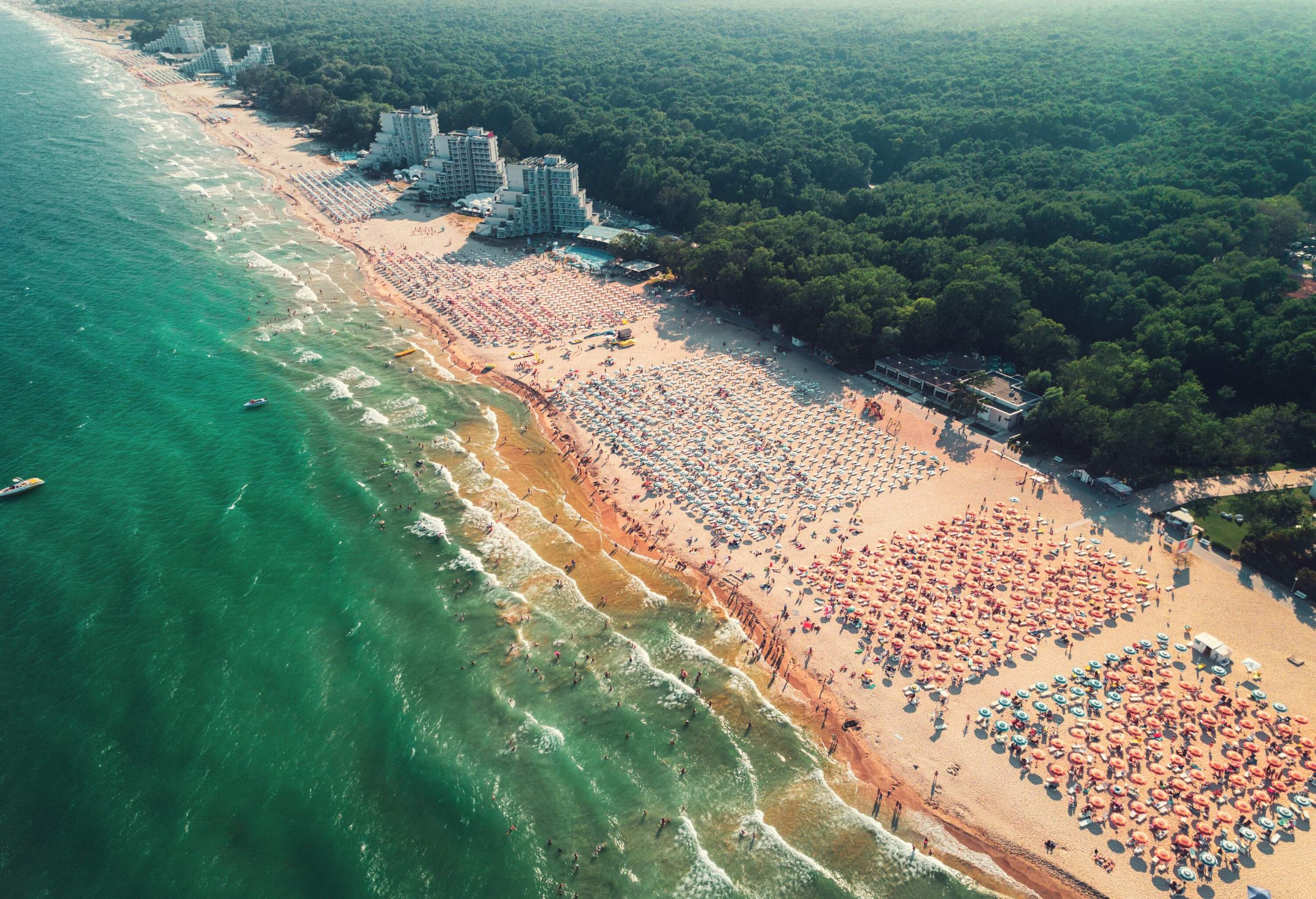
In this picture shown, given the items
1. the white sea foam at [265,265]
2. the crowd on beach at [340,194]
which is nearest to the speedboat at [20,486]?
the white sea foam at [265,265]

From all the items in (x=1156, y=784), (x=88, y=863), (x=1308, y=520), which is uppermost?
(x=1308, y=520)

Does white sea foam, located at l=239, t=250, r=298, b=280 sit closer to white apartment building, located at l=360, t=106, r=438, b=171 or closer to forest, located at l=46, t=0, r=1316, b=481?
white apartment building, located at l=360, t=106, r=438, b=171

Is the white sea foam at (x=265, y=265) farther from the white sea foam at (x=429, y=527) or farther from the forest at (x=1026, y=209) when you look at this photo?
the white sea foam at (x=429, y=527)

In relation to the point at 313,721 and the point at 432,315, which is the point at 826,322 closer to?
the point at 432,315

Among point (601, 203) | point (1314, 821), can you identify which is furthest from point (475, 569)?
point (601, 203)

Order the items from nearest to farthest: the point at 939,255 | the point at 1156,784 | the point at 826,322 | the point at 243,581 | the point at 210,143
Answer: the point at 1156,784, the point at 243,581, the point at 826,322, the point at 939,255, the point at 210,143

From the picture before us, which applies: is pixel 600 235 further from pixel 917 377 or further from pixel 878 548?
pixel 878 548

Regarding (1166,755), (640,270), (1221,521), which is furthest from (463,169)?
(1166,755)
